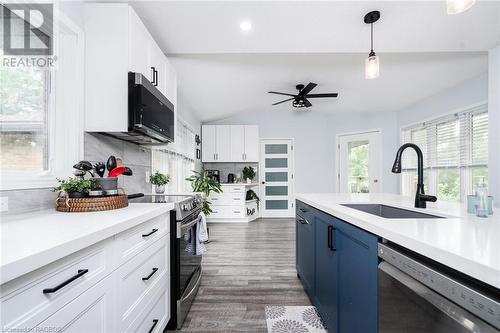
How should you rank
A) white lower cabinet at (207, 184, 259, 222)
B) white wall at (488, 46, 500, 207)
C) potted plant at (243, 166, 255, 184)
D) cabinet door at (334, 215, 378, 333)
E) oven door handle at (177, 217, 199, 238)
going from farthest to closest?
potted plant at (243, 166, 255, 184) < white lower cabinet at (207, 184, 259, 222) < white wall at (488, 46, 500, 207) < oven door handle at (177, 217, 199, 238) < cabinet door at (334, 215, 378, 333)

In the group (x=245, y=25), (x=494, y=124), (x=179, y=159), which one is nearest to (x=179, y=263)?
(x=245, y=25)

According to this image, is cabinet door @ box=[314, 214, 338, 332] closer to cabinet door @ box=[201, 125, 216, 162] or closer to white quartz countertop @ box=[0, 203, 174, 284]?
white quartz countertop @ box=[0, 203, 174, 284]

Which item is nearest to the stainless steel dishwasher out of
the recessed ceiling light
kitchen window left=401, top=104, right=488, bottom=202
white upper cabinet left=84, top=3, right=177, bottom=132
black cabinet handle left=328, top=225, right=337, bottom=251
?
black cabinet handle left=328, top=225, right=337, bottom=251

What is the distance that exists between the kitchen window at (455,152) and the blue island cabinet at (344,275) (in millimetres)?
3082

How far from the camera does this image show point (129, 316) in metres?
1.09

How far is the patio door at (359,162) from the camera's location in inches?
211

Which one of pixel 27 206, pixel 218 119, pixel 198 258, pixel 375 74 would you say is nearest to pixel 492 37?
pixel 375 74

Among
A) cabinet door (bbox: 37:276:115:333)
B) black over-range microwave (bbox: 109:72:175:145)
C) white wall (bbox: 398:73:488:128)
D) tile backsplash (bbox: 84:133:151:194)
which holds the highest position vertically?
white wall (bbox: 398:73:488:128)

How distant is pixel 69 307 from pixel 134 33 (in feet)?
5.76

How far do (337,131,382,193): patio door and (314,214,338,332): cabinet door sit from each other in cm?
432

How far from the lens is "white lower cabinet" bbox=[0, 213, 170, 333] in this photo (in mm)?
593

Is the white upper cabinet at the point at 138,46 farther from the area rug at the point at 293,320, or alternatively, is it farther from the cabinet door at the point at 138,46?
the area rug at the point at 293,320

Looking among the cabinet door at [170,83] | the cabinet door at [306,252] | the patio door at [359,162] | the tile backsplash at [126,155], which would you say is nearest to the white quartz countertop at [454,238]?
the cabinet door at [306,252]

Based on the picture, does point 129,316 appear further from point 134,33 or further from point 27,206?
point 134,33
